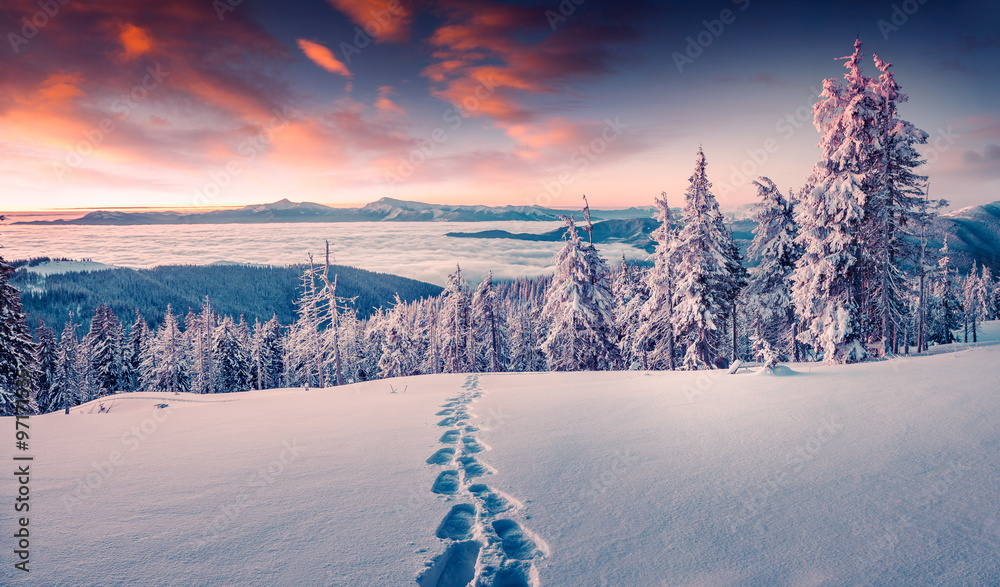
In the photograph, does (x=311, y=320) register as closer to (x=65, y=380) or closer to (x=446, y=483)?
(x=446, y=483)

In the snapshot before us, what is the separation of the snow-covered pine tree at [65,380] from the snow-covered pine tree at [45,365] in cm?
59

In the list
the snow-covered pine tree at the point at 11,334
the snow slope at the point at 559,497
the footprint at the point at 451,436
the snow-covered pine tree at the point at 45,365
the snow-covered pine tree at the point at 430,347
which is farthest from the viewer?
the snow-covered pine tree at the point at 430,347

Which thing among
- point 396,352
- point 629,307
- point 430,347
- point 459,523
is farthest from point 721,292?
point 430,347

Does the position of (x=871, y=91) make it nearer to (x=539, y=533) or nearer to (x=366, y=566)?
(x=539, y=533)

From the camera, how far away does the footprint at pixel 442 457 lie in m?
6.27

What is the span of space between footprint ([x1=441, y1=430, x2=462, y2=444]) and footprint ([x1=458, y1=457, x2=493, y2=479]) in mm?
1000

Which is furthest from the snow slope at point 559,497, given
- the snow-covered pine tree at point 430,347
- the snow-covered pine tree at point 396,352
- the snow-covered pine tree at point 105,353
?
the snow-covered pine tree at point 105,353

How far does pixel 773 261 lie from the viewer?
1080 inches

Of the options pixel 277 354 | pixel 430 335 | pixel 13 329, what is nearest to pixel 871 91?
pixel 13 329

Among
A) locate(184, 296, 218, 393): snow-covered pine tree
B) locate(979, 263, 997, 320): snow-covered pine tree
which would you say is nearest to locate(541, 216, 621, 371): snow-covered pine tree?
locate(184, 296, 218, 393): snow-covered pine tree

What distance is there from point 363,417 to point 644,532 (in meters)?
7.02

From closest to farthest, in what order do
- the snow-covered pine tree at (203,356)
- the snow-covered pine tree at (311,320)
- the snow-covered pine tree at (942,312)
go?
1. the snow-covered pine tree at (311,320)
2. the snow-covered pine tree at (203,356)
3. the snow-covered pine tree at (942,312)

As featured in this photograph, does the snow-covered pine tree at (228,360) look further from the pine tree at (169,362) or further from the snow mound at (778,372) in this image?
the snow mound at (778,372)

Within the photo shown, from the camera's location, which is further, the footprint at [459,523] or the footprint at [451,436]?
the footprint at [451,436]
